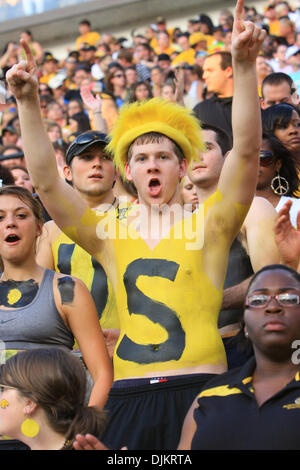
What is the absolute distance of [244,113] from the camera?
10.8 feet

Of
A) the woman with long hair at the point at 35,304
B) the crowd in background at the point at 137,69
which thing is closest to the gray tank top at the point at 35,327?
the woman with long hair at the point at 35,304

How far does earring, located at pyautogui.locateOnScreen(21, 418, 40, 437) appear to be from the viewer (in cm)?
301

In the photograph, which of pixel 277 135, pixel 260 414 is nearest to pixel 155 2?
pixel 277 135

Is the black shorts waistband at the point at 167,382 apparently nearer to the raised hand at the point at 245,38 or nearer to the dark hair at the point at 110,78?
the raised hand at the point at 245,38

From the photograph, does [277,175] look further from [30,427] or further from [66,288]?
[30,427]

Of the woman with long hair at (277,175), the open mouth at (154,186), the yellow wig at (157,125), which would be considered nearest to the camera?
the open mouth at (154,186)

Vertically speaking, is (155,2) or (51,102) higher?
(155,2)

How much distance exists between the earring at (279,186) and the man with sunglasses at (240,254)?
55 centimetres

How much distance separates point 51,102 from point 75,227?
724 centimetres

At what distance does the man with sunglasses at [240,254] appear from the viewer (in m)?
3.86

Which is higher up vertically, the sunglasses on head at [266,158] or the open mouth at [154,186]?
the sunglasses on head at [266,158]

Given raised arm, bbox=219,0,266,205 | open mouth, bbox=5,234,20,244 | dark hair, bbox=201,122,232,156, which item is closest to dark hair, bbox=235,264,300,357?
raised arm, bbox=219,0,266,205

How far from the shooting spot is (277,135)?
17.8 feet

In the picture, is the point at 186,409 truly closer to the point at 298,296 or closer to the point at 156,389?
the point at 156,389
